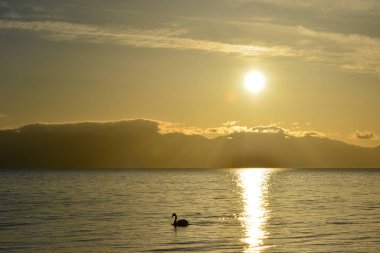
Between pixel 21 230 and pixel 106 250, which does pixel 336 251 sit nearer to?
pixel 106 250

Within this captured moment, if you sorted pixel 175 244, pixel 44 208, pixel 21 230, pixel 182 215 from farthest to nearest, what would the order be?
pixel 44 208 → pixel 182 215 → pixel 21 230 → pixel 175 244

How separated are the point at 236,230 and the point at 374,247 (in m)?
13.7

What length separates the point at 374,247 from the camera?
44.3 m

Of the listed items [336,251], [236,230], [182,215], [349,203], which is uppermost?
[349,203]

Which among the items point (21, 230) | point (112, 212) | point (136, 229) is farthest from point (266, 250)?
point (112, 212)

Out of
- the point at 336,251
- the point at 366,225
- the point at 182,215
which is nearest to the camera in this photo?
the point at 336,251

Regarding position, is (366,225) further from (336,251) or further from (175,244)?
(175,244)

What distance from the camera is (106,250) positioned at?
43.2m

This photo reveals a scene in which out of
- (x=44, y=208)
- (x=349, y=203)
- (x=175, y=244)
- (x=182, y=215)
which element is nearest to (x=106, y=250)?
(x=175, y=244)

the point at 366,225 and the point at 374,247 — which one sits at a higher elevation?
the point at 366,225

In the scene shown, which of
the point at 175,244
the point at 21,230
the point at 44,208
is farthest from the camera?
the point at 44,208

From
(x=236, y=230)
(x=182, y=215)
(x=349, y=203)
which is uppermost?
(x=349, y=203)

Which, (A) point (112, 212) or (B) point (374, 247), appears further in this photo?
(A) point (112, 212)

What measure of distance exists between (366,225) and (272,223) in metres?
9.30
